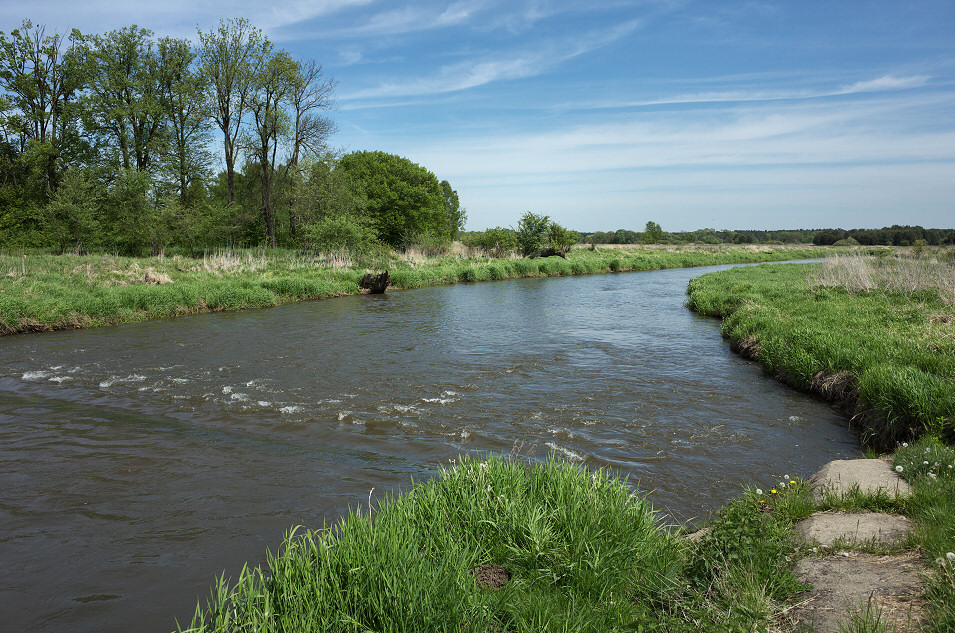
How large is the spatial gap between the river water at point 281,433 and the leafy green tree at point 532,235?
33.8 metres

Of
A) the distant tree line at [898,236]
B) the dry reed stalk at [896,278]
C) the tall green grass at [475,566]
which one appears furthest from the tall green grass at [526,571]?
the distant tree line at [898,236]

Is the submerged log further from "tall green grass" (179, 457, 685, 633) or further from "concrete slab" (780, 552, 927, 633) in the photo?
"concrete slab" (780, 552, 927, 633)

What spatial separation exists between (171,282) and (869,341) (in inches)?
973

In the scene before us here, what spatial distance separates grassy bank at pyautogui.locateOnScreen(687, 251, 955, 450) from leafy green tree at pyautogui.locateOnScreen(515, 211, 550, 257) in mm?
30823

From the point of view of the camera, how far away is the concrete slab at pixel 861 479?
4.35 metres

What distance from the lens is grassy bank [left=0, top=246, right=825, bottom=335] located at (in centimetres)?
1658

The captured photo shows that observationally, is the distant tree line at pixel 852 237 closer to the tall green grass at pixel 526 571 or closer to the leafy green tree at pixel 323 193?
the leafy green tree at pixel 323 193

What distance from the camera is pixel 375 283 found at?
28.4 m

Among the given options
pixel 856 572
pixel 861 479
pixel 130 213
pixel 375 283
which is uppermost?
pixel 130 213

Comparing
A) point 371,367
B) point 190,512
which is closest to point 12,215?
point 371,367

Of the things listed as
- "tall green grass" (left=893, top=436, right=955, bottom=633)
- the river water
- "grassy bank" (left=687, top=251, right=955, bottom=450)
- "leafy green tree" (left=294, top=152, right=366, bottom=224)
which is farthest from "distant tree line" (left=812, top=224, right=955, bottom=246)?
"tall green grass" (left=893, top=436, right=955, bottom=633)

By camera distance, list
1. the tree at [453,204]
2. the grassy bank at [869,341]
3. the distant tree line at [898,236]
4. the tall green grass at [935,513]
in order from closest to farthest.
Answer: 1. the tall green grass at [935,513]
2. the grassy bank at [869,341]
3. the distant tree line at [898,236]
4. the tree at [453,204]

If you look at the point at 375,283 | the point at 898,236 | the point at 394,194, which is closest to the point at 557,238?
the point at 394,194

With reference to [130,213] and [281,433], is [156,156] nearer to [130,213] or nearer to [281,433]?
[130,213]
